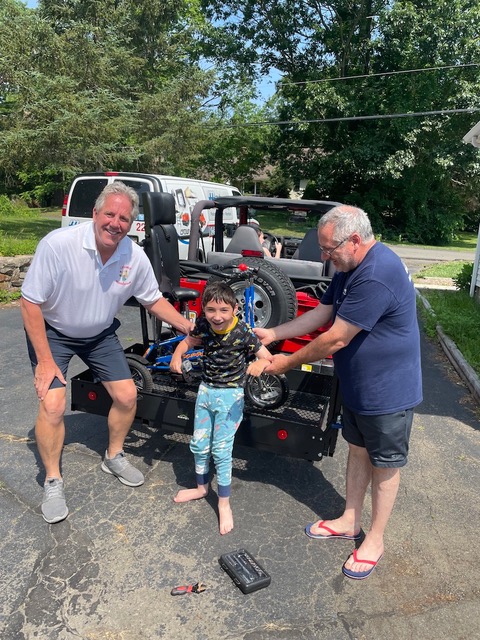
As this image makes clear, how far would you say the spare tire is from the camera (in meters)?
3.99

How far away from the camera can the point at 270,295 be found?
401 cm

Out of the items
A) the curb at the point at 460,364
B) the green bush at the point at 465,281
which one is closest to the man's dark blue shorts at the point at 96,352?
the curb at the point at 460,364

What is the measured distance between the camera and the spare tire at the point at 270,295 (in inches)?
157

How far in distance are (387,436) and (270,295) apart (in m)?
1.75

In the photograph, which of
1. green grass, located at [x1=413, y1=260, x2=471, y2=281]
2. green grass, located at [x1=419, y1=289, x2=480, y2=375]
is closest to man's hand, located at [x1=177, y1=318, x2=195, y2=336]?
green grass, located at [x1=419, y1=289, x2=480, y2=375]

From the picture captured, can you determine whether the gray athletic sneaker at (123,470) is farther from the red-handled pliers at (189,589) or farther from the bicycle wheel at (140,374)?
the red-handled pliers at (189,589)

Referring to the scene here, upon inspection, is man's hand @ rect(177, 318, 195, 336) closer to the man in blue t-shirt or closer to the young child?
the young child

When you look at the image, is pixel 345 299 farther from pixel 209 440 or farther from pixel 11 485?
pixel 11 485

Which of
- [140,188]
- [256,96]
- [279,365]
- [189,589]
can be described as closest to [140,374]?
[279,365]

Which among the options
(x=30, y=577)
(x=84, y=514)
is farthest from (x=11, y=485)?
(x=30, y=577)

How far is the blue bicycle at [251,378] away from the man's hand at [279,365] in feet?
1.83

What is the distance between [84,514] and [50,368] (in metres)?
0.92

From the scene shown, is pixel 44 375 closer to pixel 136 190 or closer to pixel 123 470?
pixel 123 470

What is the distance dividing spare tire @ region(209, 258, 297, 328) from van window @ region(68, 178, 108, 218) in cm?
626
